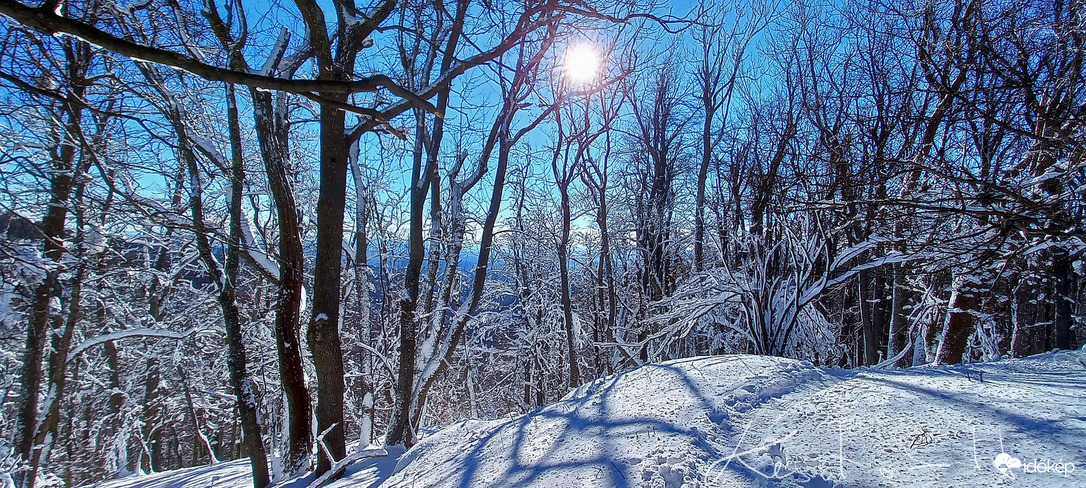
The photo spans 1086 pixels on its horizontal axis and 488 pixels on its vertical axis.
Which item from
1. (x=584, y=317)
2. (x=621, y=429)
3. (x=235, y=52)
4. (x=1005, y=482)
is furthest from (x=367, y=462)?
(x=584, y=317)

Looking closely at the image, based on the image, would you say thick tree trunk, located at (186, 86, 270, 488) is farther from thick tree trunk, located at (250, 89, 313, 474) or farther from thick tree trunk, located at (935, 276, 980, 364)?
thick tree trunk, located at (935, 276, 980, 364)

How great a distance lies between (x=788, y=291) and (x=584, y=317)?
→ 42.4 ft

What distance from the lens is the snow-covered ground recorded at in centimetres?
156

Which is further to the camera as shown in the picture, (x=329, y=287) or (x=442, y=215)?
(x=442, y=215)

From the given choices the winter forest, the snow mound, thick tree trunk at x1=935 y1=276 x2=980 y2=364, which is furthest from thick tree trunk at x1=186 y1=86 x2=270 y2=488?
thick tree trunk at x1=935 y1=276 x2=980 y2=364

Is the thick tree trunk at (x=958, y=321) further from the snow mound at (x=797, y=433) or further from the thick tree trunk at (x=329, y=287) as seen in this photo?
the thick tree trunk at (x=329, y=287)

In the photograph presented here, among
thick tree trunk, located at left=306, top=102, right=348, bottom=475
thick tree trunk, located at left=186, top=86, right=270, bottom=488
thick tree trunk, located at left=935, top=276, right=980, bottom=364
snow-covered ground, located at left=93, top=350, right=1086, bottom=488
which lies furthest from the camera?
thick tree trunk, located at left=186, top=86, right=270, bottom=488

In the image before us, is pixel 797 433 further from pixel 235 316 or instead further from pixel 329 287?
pixel 235 316

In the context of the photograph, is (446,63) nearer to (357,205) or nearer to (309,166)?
(357,205)

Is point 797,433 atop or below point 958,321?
below

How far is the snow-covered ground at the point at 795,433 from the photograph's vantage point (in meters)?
1.56

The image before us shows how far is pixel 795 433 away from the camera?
1996mm

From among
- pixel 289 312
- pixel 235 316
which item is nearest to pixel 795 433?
pixel 289 312

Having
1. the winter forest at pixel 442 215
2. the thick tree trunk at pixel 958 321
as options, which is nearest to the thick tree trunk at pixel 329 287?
the winter forest at pixel 442 215
